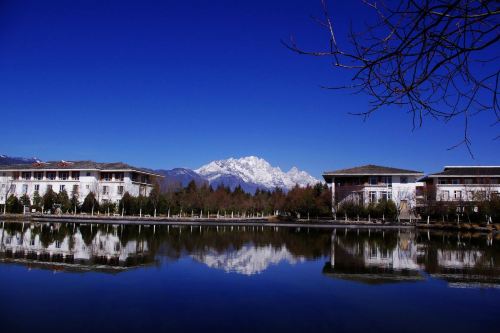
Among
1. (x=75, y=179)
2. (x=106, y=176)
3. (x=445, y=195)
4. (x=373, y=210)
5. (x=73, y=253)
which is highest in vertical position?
(x=106, y=176)

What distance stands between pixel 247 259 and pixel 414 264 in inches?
206

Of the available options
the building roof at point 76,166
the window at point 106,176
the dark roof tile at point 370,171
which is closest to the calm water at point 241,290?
the dark roof tile at point 370,171

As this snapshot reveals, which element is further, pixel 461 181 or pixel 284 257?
pixel 461 181

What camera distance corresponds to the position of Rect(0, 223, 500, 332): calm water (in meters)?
6.64

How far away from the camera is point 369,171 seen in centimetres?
4259

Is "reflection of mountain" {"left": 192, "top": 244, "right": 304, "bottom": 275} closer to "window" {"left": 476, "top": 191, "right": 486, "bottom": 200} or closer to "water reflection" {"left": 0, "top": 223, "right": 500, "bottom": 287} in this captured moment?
"water reflection" {"left": 0, "top": 223, "right": 500, "bottom": 287}

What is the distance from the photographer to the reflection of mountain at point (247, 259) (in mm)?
12055

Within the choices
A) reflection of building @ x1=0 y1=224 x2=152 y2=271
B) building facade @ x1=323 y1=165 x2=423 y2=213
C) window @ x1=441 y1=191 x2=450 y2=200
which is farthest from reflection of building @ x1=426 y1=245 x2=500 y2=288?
window @ x1=441 y1=191 x2=450 y2=200

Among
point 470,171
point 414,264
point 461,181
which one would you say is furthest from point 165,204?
point 414,264

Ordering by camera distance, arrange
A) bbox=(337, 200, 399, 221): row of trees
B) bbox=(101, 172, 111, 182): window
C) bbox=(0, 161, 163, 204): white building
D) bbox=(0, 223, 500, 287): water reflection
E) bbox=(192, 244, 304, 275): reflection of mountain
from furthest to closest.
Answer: bbox=(101, 172, 111, 182): window → bbox=(0, 161, 163, 204): white building → bbox=(337, 200, 399, 221): row of trees → bbox=(192, 244, 304, 275): reflection of mountain → bbox=(0, 223, 500, 287): water reflection

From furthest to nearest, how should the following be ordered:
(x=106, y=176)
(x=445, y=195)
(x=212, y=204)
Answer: (x=106, y=176) < (x=212, y=204) < (x=445, y=195)

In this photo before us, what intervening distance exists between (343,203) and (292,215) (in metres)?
7.05

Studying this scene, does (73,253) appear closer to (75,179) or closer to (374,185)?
(374,185)

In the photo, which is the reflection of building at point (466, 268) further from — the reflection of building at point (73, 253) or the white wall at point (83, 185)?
the white wall at point (83, 185)
